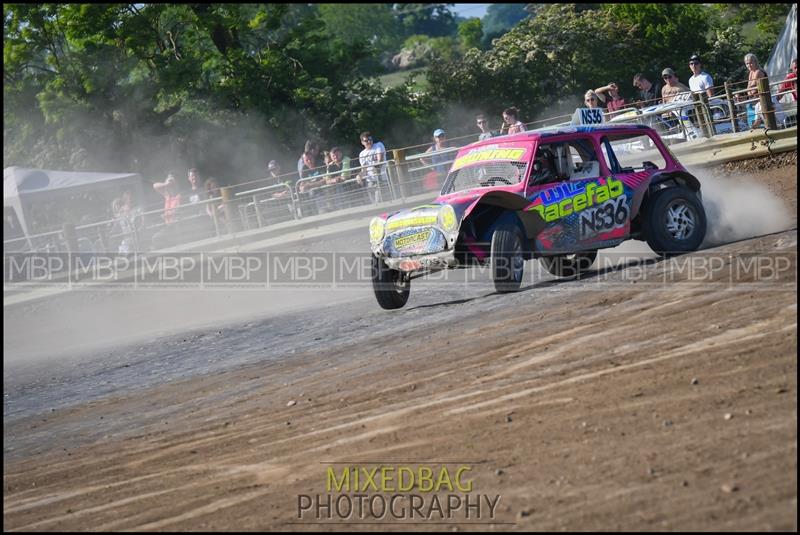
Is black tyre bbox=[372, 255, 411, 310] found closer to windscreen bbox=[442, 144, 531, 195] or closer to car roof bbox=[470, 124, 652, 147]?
windscreen bbox=[442, 144, 531, 195]

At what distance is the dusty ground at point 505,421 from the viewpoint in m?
5.03

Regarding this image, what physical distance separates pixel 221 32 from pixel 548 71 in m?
8.39

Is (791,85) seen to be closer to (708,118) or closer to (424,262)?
(708,118)

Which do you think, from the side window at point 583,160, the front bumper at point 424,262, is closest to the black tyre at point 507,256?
the front bumper at point 424,262

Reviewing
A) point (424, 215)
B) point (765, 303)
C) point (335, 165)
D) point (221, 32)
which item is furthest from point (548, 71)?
point (765, 303)

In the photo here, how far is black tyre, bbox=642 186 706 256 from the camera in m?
11.5

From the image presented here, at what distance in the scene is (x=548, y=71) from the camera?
27.2 m

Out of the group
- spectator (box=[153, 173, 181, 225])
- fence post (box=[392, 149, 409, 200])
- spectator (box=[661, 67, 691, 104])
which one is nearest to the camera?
spectator (box=[661, 67, 691, 104])

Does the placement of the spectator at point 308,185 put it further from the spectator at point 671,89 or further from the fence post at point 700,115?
the fence post at point 700,115

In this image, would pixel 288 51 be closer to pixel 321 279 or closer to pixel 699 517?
pixel 321 279

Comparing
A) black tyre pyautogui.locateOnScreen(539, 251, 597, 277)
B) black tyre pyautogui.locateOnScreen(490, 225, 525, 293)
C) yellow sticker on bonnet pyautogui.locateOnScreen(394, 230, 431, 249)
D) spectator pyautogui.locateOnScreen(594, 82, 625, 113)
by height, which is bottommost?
black tyre pyautogui.locateOnScreen(539, 251, 597, 277)

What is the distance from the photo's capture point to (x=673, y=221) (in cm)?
1162
